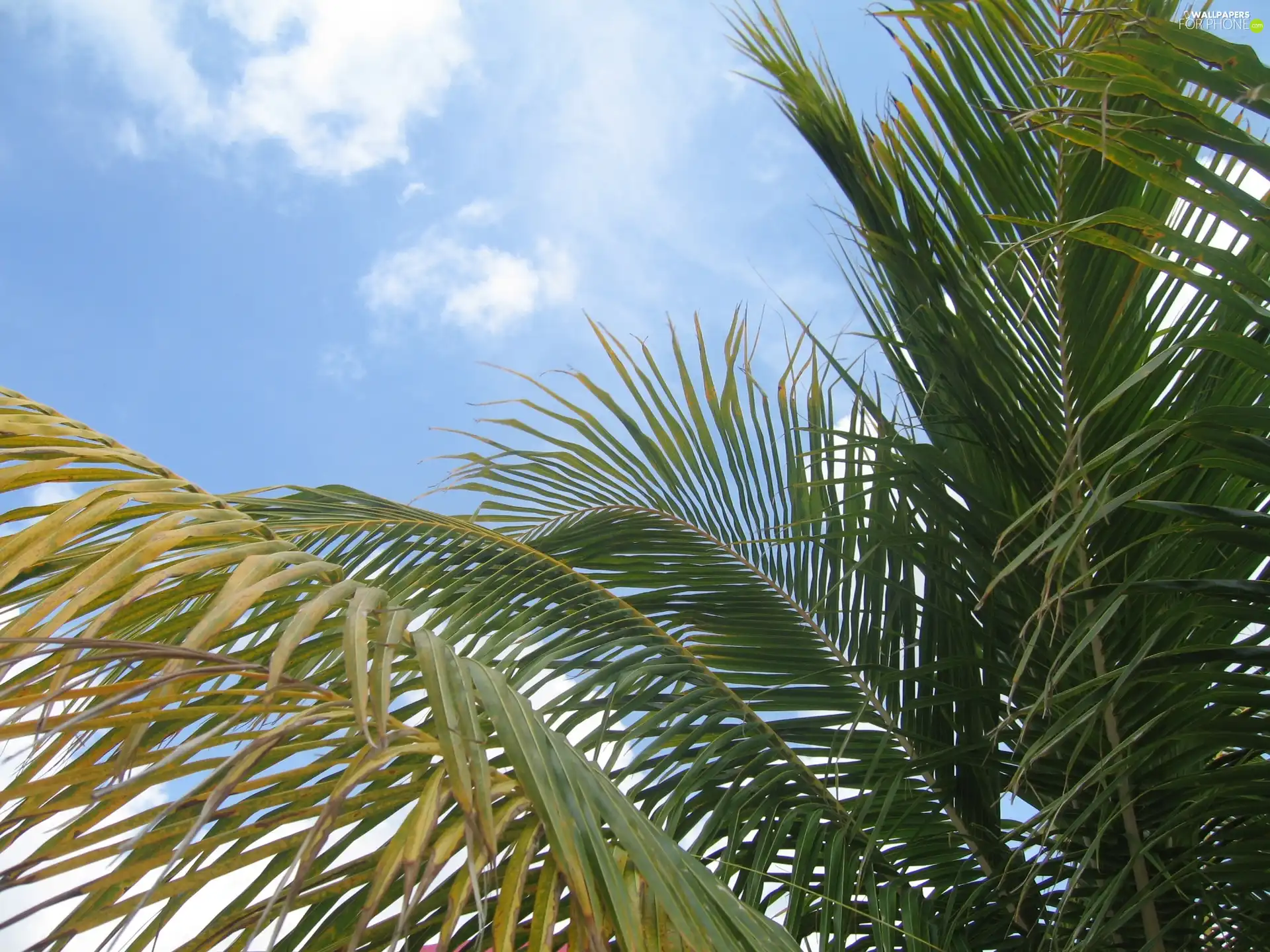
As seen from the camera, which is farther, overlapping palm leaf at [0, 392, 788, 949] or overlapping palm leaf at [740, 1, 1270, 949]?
overlapping palm leaf at [740, 1, 1270, 949]

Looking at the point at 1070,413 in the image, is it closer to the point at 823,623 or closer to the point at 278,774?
the point at 823,623

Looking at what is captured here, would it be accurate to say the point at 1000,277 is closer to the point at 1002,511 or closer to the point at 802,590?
the point at 1002,511

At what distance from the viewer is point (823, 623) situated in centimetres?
179

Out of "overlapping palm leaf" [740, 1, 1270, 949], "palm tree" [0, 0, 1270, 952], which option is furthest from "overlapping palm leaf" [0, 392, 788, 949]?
"overlapping palm leaf" [740, 1, 1270, 949]

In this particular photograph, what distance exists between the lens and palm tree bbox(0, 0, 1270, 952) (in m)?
0.64

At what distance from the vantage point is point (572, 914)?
0.63 m

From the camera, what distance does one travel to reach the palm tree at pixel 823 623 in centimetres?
64

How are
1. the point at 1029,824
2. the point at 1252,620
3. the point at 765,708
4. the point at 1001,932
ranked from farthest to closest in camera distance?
1. the point at 765,708
2. the point at 1001,932
3. the point at 1029,824
4. the point at 1252,620

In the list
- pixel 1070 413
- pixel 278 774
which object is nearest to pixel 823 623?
pixel 1070 413

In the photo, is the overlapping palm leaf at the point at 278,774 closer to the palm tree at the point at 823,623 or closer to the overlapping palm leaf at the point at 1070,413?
the palm tree at the point at 823,623

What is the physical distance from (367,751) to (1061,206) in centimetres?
122

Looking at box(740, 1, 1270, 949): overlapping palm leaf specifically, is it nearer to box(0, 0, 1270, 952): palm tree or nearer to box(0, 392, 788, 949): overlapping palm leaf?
box(0, 0, 1270, 952): palm tree

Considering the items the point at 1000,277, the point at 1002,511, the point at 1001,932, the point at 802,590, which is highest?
the point at 1000,277

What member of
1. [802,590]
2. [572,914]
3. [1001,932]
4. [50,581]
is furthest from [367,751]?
[802,590]
